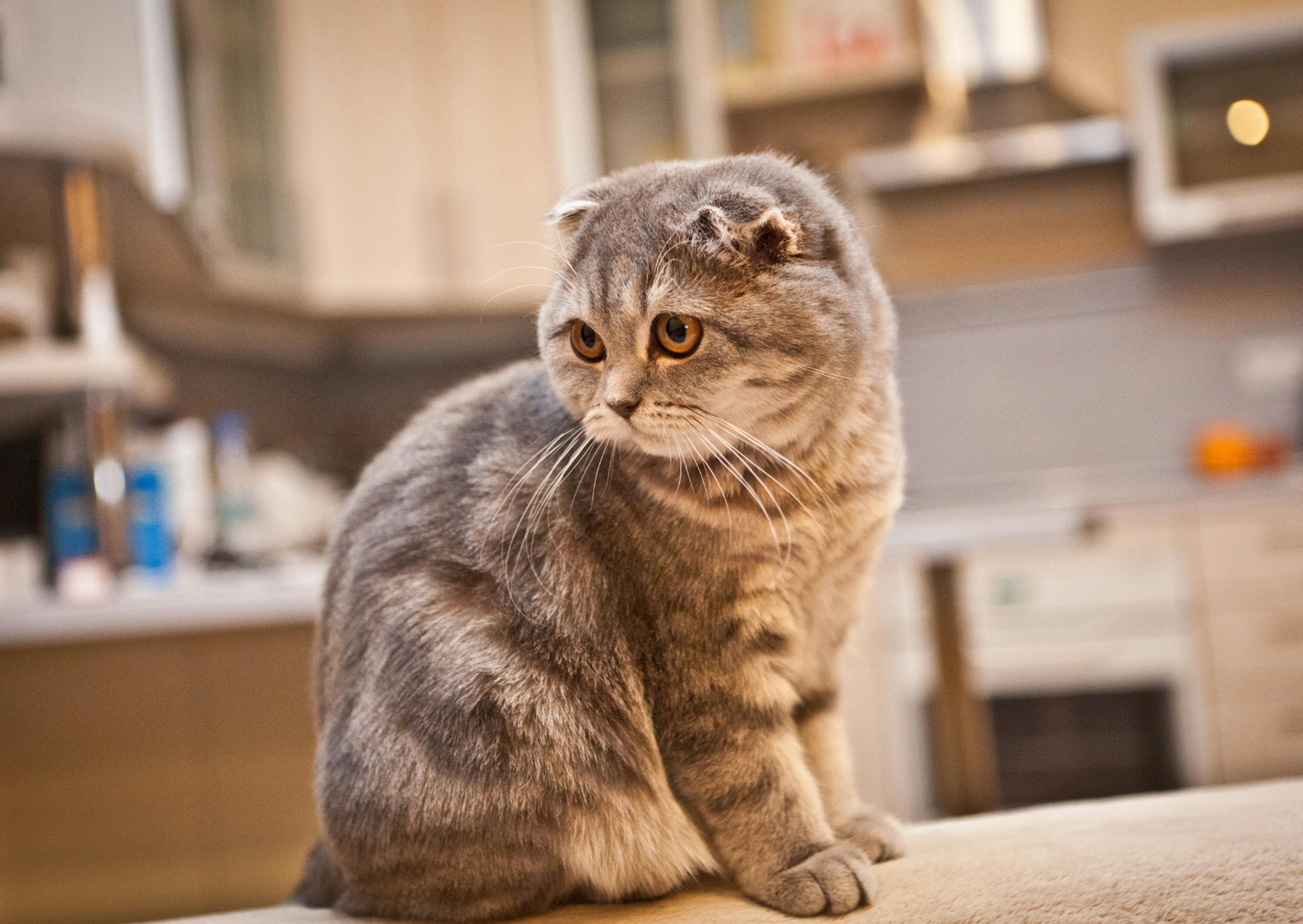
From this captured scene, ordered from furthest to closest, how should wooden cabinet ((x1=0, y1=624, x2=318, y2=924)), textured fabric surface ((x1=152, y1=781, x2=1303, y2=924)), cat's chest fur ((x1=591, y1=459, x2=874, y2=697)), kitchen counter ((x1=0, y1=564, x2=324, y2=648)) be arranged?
wooden cabinet ((x1=0, y1=624, x2=318, y2=924)), kitchen counter ((x1=0, y1=564, x2=324, y2=648)), cat's chest fur ((x1=591, y1=459, x2=874, y2=697)), textured fabric surface ((x1=152, y1=781, x2=1303, y2=924))

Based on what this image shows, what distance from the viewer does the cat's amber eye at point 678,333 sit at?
2.55 feet

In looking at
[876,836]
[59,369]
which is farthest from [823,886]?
[59,369]

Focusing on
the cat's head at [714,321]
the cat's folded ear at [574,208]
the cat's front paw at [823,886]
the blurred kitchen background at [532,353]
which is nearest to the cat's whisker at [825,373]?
the cat's head at [714,321]

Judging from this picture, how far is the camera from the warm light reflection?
266cm

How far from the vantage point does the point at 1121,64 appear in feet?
9.25

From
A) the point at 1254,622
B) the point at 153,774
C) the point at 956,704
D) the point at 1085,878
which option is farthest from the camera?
the point at 1254,622

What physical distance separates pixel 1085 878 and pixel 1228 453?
2.39m

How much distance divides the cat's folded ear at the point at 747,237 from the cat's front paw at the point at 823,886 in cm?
46

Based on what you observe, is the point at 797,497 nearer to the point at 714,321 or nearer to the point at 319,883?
the point at 714,321

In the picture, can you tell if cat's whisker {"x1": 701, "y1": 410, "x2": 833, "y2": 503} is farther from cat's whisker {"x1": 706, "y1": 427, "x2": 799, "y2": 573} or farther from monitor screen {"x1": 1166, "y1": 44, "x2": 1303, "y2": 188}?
monitor screen {"x1": 1166, "y1": 44, "x2": 1303, "y2": 188}

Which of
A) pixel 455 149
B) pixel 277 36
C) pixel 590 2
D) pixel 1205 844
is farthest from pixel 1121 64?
pixel 1205 844

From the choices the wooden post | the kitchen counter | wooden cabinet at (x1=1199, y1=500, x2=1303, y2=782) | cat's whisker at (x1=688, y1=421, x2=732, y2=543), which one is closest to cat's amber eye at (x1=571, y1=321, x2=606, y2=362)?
cat's whisker at (x1=688, y1=421, x2=732, y2=543)

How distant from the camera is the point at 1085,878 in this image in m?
0.74

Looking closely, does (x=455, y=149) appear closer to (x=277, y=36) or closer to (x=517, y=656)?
(x=277, y=36)
